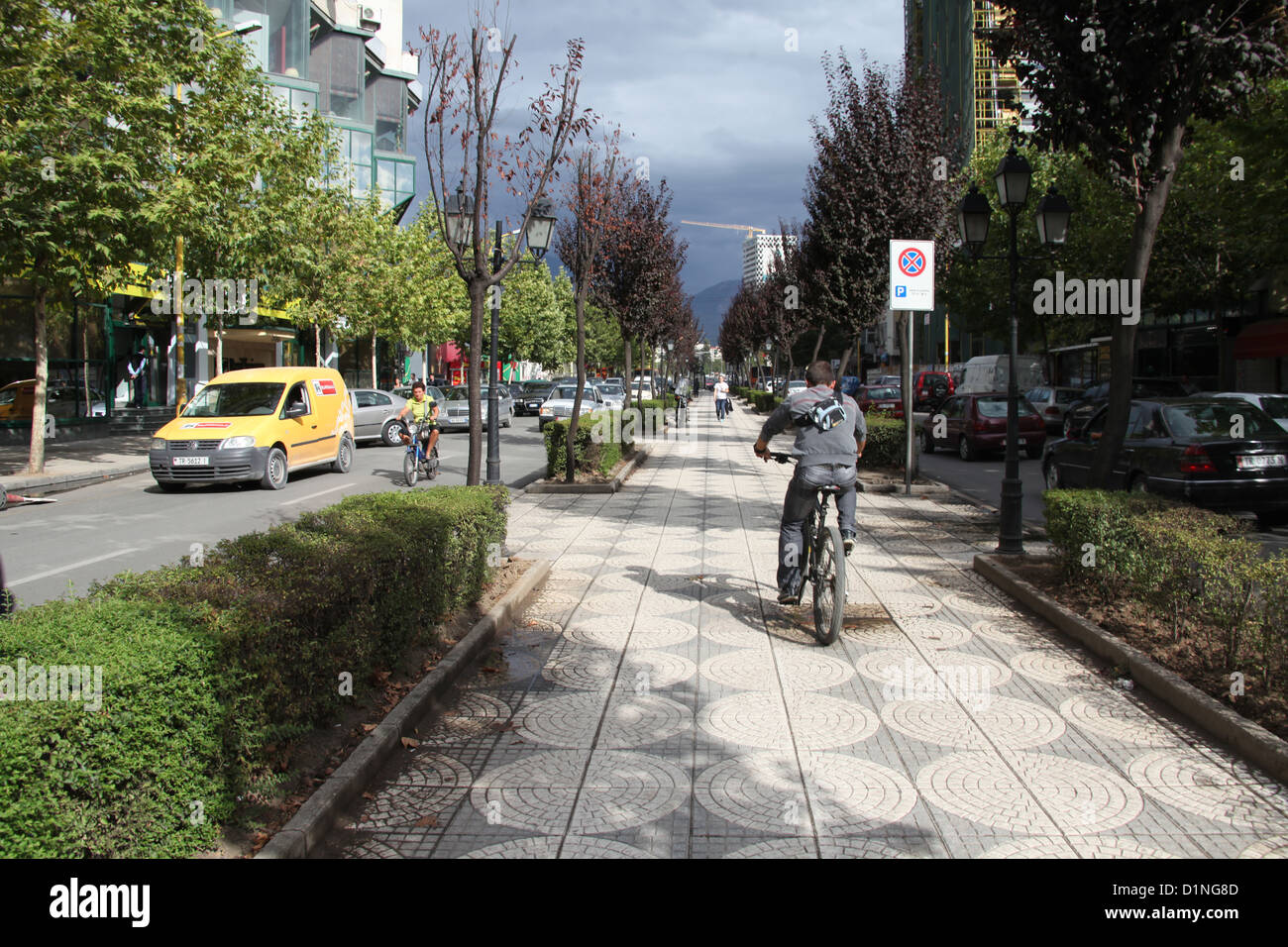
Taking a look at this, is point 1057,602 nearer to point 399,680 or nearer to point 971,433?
point 399,680

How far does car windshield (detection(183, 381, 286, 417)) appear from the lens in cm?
1653

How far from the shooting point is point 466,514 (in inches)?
273

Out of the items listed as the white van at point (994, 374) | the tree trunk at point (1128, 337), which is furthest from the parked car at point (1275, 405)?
the white van at point (994, 374)

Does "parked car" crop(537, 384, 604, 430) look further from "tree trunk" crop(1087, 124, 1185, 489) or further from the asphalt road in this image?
"tree trunk" crop(1087, 124, 1185, 489)

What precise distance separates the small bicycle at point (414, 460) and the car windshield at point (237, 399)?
230cm

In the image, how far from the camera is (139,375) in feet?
98.7

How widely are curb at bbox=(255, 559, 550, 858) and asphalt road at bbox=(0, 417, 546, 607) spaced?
1.52 m

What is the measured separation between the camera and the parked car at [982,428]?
866 inches

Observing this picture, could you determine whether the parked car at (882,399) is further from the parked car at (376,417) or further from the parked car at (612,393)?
the parked car at (376,417)

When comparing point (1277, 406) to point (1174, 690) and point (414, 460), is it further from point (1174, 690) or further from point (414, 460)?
point (414, 460)

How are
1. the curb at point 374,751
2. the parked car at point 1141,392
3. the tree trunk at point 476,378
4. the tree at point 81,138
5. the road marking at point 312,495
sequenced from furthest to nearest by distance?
the parked car at point 1141,392
the tree at point 81,138
the road marking at point 312,495
the tree trunk at point 476,378
the curb at point 374,751

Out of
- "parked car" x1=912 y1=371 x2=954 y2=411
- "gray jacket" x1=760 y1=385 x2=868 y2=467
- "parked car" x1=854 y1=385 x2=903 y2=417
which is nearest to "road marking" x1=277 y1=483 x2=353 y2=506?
"gray jacket" x1=760 y1=385 x2=868 y2=467

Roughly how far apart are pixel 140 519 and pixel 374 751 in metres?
10.1

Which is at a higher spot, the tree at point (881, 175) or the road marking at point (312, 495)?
the tree at point (881, 175)
